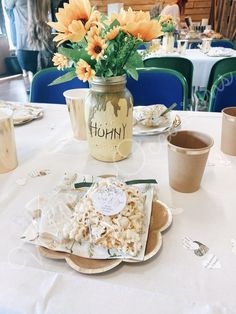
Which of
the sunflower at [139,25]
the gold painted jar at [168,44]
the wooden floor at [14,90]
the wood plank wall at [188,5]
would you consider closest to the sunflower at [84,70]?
the sunflower at [139,25]

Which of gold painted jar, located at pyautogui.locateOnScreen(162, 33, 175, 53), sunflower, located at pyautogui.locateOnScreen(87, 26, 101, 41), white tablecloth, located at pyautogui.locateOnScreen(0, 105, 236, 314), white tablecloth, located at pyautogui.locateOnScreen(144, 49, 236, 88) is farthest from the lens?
gold painted jar, located at pyautogui.locateOnScreen(162, 33, 175, 53)

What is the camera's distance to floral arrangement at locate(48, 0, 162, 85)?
523 mm

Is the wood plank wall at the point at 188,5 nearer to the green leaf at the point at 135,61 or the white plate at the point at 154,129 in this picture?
the white plate at the point at 154,129

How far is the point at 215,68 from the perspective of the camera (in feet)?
6.31

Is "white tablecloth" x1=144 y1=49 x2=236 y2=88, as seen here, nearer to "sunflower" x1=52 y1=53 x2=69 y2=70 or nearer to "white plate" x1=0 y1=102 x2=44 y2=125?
"white plate" x1=0 y1=102 x2=44 y2=125

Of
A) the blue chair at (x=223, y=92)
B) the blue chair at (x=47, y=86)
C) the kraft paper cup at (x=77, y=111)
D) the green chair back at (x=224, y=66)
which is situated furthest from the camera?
the green chair back at (x=224, y=66)

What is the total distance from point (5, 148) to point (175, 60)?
1.57m

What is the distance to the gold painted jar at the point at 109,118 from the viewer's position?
0.62 meters

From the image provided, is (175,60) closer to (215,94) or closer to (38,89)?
(215,94)

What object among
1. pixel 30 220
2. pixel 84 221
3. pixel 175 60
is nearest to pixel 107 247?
pixel 84 221

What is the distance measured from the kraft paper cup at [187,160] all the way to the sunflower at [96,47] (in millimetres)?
229

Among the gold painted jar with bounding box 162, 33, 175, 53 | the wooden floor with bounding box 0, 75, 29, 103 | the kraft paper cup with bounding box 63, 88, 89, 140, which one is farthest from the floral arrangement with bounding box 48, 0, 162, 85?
the wooden floor with bounding box 0, 75, 29, 103

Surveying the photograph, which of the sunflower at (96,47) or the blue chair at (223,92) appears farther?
the blue chair at (223,92)

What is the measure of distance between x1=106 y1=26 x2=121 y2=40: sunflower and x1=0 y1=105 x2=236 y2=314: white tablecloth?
0.99 feet
